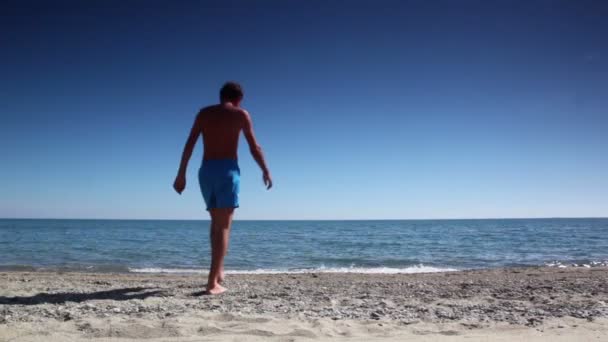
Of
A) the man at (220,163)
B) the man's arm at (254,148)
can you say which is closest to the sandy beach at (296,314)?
the man at (220,163)

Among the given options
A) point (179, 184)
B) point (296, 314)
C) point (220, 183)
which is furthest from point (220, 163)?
point (296, 314)

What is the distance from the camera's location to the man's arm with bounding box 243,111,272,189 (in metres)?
4.19

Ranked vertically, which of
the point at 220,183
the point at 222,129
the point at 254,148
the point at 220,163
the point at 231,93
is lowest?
the point at 220,183

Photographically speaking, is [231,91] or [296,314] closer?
[296,314]

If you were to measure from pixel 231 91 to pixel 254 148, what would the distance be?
629 millimetres

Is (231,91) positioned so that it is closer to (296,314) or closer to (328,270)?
(296,314)

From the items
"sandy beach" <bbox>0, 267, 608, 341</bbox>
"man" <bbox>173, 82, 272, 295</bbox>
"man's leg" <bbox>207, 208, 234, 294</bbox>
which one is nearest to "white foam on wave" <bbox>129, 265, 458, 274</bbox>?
"sandy beach" <bbox>0, 267, 608, 341</bbox>

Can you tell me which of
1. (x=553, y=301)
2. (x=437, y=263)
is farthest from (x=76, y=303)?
(x=437, y=263)

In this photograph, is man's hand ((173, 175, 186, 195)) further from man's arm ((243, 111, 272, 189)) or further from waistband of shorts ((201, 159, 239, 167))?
man's arm ((243, 111, 272, 189))

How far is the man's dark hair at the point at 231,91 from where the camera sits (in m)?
4.28

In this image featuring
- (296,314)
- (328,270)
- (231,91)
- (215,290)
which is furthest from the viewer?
(328,270)

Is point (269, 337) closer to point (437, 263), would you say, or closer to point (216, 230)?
point (216, 230)

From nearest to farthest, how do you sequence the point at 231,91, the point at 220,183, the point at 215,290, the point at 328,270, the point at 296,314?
the point at 296,314 < the point at 220,183 < the point at 215,290 < the point at 231,91 < the point at 328,270

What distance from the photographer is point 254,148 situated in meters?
4.19
